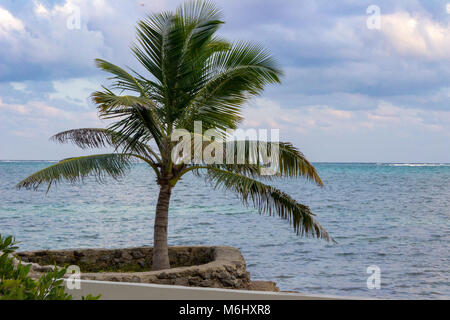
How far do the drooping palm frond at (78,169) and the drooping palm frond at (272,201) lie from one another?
2079 mm

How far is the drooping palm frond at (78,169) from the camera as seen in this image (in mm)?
9305

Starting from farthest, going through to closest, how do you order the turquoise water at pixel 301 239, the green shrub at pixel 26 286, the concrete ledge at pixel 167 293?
the turquoise water at pixel 301 239 < the concrete ledge at pixel 167 293 < the green shrub at pixel 26 286

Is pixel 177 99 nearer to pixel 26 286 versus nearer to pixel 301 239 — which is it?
pixel 26 286

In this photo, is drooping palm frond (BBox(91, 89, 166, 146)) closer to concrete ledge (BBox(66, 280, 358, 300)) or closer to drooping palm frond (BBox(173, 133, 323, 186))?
drooping palm frond (BBox(173, 133, 323, 186))

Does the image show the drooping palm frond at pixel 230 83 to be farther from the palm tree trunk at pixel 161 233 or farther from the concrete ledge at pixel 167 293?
the concrete ledge at pixel 167 293

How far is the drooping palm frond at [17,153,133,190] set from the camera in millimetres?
9305

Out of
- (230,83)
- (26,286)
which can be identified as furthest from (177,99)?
(26,286)

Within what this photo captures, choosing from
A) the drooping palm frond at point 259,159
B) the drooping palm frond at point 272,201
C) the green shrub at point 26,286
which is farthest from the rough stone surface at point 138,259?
the green shrub at point 26,286

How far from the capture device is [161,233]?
980 cm

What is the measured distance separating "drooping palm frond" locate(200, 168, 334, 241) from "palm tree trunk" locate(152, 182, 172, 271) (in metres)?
1.29

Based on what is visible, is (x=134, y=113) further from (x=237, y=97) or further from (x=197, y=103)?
(x=237, y=97)

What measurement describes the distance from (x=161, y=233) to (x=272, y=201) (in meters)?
2.47

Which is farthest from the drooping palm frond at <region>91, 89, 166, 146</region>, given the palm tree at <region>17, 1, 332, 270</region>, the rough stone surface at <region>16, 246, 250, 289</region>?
the rough stone surface at <region>16, 246, 250, 289</region>
